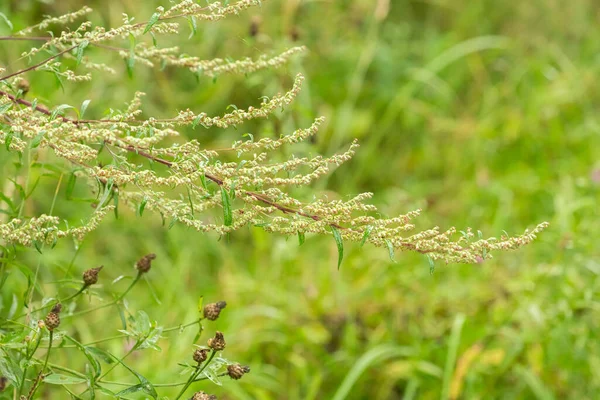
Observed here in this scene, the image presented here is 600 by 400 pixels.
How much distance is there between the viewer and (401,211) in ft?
10.0

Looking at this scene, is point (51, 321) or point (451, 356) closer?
point (51, 321)

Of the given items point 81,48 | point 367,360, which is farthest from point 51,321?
point 367,360

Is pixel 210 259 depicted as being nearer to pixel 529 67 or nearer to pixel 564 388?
pixel 564 388

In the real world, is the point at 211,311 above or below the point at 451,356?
below

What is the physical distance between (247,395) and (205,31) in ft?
6.18

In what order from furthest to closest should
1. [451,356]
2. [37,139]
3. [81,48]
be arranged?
[451,356]
[81,48]
[37,139]

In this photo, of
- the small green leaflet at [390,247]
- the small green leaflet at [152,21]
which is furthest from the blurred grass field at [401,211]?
the small green leaflet at [390,247]

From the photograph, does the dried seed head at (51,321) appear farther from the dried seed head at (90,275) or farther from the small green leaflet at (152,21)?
the small green leaflet at (152,21)

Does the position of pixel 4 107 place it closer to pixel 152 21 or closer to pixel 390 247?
pixel 152 21

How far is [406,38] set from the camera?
413cm

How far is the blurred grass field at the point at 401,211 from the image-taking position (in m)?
2.21

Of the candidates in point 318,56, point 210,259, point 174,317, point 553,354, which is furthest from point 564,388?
point 318,56

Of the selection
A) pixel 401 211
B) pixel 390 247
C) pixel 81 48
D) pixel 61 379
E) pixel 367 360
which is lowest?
pixel 61 379

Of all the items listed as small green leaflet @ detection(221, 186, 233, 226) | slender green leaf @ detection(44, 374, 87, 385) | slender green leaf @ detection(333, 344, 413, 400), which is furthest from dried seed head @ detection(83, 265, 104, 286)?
slender green leaf @ detection(333, 344, 413, 400)
